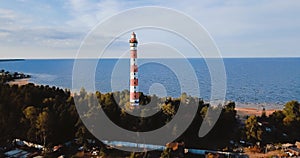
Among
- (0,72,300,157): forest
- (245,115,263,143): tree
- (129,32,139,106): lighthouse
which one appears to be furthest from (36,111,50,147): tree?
(245,115,263,143): tree

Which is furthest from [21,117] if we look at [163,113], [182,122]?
[182,122]

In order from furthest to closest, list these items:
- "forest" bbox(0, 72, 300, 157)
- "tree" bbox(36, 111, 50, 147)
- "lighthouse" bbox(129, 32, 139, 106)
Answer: "lighthouse" bbox(129, 32, 139, 106) < "forest" bbox(0, 72, 300, 157) < "tree" bbox(36, 111, 50, 147)

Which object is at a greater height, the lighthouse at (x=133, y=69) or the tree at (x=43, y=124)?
the lighthouse at (x=133, y=69)

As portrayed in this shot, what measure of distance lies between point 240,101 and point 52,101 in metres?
30.5

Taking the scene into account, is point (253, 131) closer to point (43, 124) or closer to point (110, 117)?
point (110, 117)

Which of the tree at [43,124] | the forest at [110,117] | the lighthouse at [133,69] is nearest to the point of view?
the tree at [43,124]

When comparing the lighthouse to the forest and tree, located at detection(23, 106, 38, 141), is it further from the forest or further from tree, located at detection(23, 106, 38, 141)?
tree, located at detection(23, 106, 38, 141)

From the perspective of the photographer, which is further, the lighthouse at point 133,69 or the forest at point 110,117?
the lighthouse at point 133,69

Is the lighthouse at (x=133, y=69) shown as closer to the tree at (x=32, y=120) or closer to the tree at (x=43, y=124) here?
the tree at (x=43, y=124)

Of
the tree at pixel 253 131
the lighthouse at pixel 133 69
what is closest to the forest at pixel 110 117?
the tree at pixel 253 131

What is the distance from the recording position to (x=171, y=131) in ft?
57.4

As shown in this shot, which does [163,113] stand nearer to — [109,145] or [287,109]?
[109,145]

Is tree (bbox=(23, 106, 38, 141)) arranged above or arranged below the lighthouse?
below

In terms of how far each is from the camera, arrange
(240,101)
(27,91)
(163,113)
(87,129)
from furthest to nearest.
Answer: (240,101), (27,91), (163,113), (87,129)
